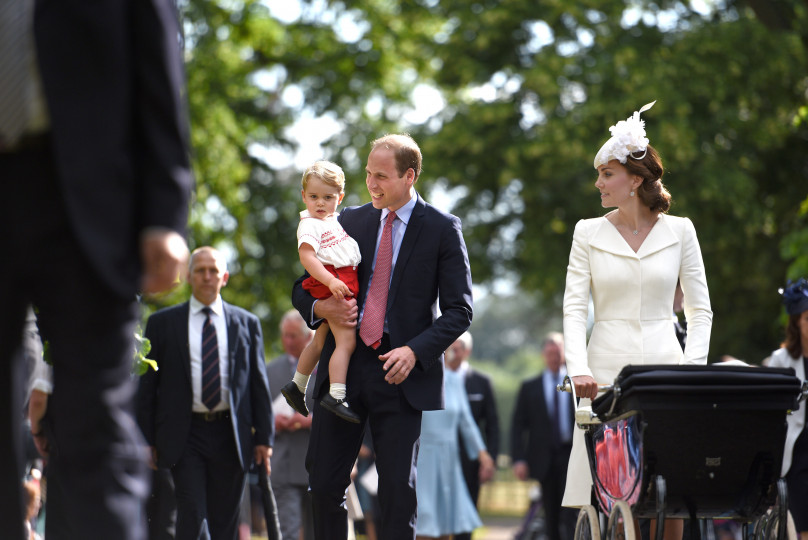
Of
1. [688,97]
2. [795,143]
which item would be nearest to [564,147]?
[688,97]

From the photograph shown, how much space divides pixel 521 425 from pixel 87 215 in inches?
510

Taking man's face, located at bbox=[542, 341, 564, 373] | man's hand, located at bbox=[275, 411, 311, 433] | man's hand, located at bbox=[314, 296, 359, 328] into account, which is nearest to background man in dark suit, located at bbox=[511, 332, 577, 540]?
man's face, located at bbox=[542, 341, 564, 373]

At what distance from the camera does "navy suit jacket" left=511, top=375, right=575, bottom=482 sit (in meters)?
14.9

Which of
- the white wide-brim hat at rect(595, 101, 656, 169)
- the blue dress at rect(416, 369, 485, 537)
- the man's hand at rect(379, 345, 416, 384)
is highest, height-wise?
the white wide-brim hat at rect(595, 101, 656, 169)

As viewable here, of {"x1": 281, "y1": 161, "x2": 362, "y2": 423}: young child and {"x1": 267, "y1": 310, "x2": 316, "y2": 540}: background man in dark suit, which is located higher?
{"x1": 281, "y1": 161, "x2": 362, "y2": 423}: young child

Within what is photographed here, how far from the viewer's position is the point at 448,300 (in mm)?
6664

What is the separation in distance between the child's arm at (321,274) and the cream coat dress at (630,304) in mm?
1267

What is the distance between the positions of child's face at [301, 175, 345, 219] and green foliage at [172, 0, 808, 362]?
47.8 feet

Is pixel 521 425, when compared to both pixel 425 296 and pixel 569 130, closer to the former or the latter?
pixel 569 130

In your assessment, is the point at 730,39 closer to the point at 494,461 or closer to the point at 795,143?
the point at 795,143

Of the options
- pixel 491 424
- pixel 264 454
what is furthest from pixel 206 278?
pixel 491 424

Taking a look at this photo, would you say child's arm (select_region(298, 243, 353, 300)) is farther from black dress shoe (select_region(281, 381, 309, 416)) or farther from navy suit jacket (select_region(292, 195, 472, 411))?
black dress shoe (select_region(281, 381, 309, 416))

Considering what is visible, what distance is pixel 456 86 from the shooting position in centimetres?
2561

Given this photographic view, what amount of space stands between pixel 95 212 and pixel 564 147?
1944 cm
